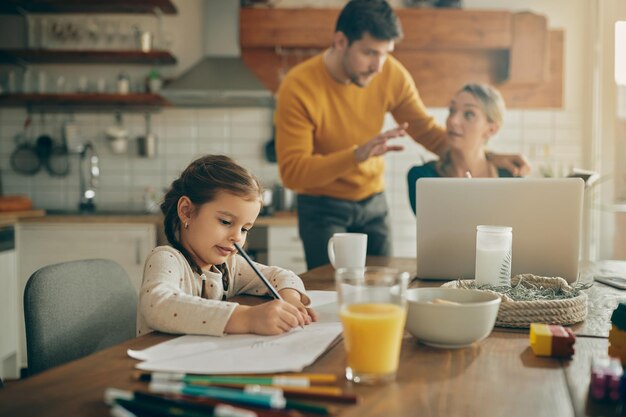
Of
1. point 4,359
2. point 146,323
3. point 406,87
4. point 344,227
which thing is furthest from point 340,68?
point 4,359

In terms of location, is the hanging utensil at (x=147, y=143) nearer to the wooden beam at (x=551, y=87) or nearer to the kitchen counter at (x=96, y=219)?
the kitchen counter at (x=96, y=219)

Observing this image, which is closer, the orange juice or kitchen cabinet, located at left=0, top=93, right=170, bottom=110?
the orange juice

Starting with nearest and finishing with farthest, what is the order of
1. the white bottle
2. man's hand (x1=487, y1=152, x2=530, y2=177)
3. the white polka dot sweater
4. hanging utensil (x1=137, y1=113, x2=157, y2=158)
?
the white polka dot sweater → the white bottle → man's hand (x1=487, y1=152, x2=530, y2=177) → hanging utensil (x1=137, y1=113, x2=157, y2=158)

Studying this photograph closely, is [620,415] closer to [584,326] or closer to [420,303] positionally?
[420,303]

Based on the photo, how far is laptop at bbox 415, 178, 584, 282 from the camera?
139 cm

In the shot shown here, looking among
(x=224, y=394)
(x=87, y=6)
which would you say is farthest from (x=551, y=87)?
(x=224, y=394)

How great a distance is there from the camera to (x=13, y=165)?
13.3ft

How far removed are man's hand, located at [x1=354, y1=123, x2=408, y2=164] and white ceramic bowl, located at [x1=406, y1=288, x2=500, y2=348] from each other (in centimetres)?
90

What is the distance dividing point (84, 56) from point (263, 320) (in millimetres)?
3339

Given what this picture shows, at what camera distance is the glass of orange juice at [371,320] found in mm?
749

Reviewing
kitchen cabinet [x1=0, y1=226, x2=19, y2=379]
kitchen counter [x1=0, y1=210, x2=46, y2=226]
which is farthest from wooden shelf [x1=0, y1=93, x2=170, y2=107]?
kitchen cabinet [x1=0, y1=226, x2=19, y2=379]

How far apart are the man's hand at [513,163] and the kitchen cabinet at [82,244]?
1.94 m

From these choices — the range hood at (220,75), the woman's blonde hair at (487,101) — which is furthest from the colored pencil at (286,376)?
the range hood at (220,75)

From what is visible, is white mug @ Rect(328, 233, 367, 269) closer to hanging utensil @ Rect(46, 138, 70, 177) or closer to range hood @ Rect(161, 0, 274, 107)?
range hood @ Rect(161, 0, 274, 107)
